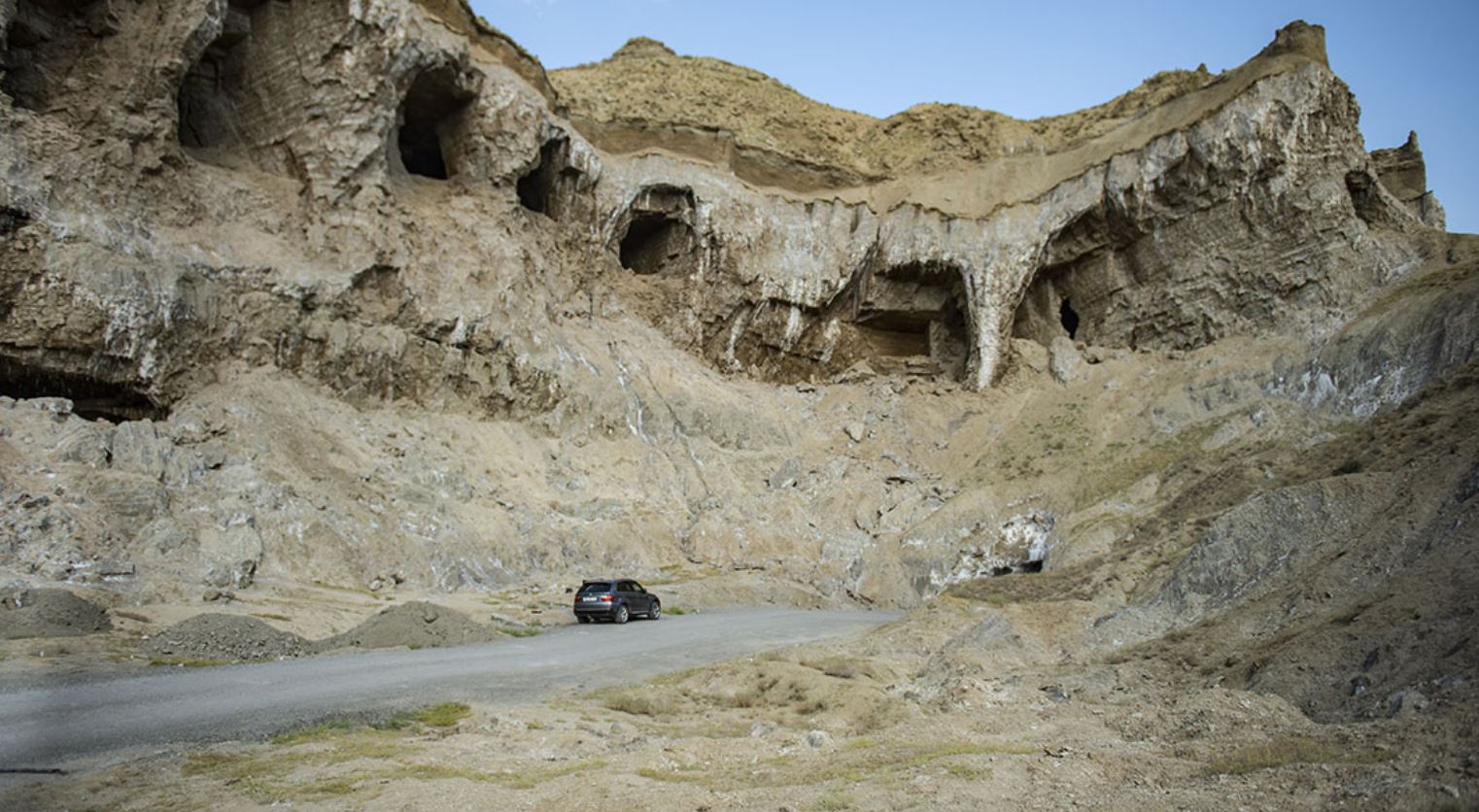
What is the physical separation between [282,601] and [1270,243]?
4134cm

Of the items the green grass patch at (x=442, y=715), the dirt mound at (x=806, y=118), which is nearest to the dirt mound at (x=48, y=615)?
the green grass patch at (x=442, y=715)

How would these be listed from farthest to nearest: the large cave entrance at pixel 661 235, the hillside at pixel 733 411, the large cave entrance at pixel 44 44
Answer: the large cave entrance at pixel 661 235 < the large cave entrance at pixel 44 44 < the hillside at pixel 733 411

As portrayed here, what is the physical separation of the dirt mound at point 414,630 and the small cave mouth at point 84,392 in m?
14.0

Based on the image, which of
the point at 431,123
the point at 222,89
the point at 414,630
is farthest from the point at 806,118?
the point at 414,630

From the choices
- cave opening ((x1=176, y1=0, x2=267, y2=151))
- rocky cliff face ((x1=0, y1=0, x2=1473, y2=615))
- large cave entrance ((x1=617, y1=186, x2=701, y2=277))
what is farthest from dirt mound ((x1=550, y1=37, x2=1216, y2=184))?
cave opening ((x1=176, y1=0, x2=267, y2=151))

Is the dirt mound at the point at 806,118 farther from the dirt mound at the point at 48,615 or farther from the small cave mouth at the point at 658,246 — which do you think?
the dirt mound at the point at 48,615

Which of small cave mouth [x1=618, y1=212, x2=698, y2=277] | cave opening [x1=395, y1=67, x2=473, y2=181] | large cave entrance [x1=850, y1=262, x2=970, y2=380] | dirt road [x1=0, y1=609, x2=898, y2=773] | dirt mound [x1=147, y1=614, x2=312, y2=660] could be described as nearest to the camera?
dirt road [x1=0, y1=609, x2=898, y2=773]

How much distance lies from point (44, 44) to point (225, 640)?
24.2 m

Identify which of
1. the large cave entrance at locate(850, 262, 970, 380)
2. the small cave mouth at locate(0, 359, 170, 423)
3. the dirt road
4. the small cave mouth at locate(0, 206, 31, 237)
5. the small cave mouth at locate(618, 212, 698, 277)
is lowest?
the dirt road

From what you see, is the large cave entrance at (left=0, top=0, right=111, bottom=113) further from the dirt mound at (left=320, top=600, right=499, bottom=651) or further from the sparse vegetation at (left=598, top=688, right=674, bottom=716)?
the sparse vegetation at (left=598, top=688, right=674, bottom=716)

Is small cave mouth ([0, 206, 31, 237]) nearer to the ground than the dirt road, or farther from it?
farther from it

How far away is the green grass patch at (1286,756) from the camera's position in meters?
7.78

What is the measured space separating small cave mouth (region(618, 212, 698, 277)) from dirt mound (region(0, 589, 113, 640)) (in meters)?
32.4

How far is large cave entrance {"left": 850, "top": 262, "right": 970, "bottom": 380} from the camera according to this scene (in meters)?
50.0
